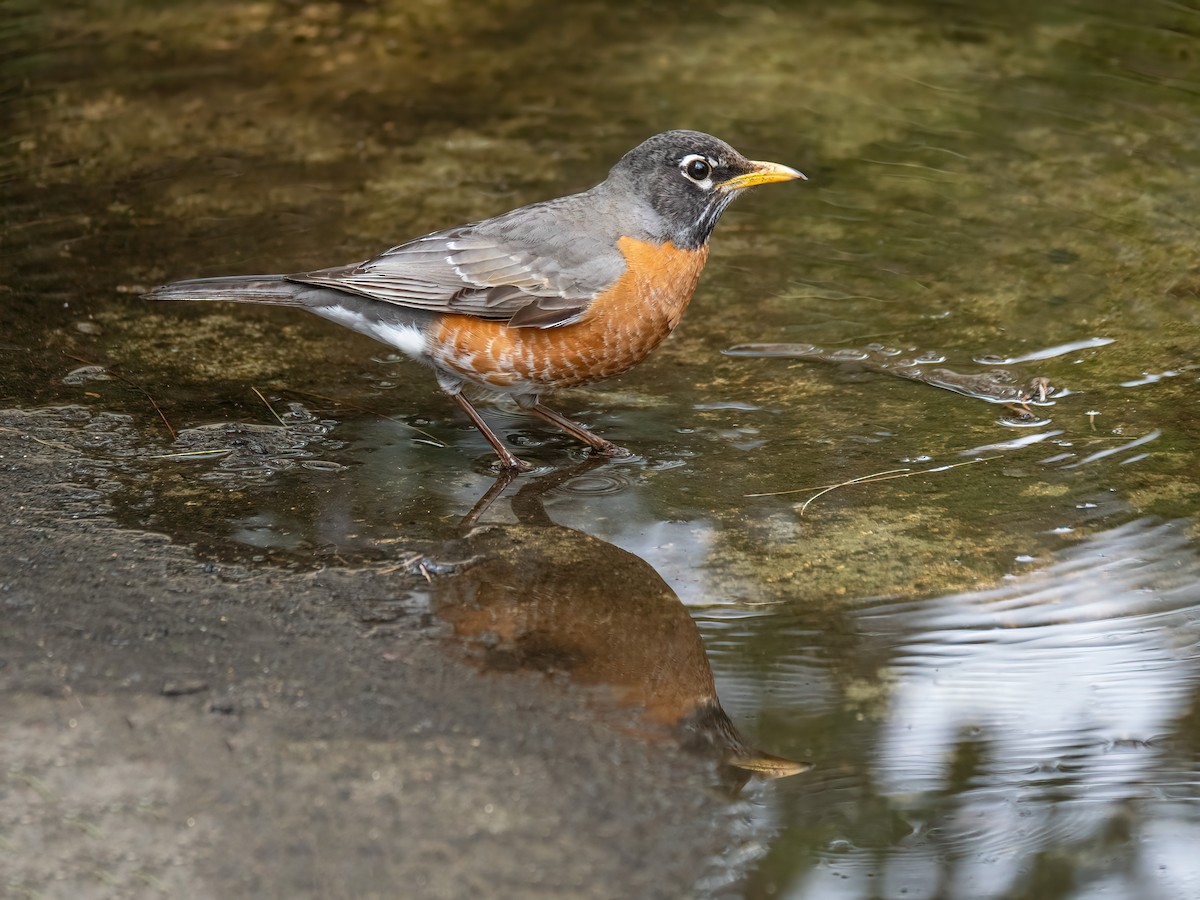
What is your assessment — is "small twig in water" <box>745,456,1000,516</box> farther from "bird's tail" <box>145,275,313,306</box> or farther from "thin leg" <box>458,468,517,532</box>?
"bird's tail" <box>145,275,313,306</box>

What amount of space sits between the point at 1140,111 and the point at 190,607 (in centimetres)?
637

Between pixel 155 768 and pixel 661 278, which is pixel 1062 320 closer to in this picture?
pixel 661 278

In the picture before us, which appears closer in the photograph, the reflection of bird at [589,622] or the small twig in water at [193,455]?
the reflection of bird at [589,622]

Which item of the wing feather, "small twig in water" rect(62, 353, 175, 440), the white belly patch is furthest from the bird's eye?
"small twig in water" rect(62, 353, 175, 440)

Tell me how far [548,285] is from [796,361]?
1265mm

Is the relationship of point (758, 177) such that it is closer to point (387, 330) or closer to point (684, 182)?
point (684, 182)

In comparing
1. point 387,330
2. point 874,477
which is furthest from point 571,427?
point 874,477

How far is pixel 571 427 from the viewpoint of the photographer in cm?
552

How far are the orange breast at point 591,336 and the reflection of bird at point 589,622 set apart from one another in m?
0.73

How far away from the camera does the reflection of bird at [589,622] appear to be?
3779mm

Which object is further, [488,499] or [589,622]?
[488,499]

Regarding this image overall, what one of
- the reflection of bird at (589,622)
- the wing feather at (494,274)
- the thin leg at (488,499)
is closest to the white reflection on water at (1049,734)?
the reflection of bird at (589,622)

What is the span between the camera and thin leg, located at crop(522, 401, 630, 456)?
5375mm

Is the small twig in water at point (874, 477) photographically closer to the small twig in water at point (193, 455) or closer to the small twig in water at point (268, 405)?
the small twig in water at point (268, 405)
